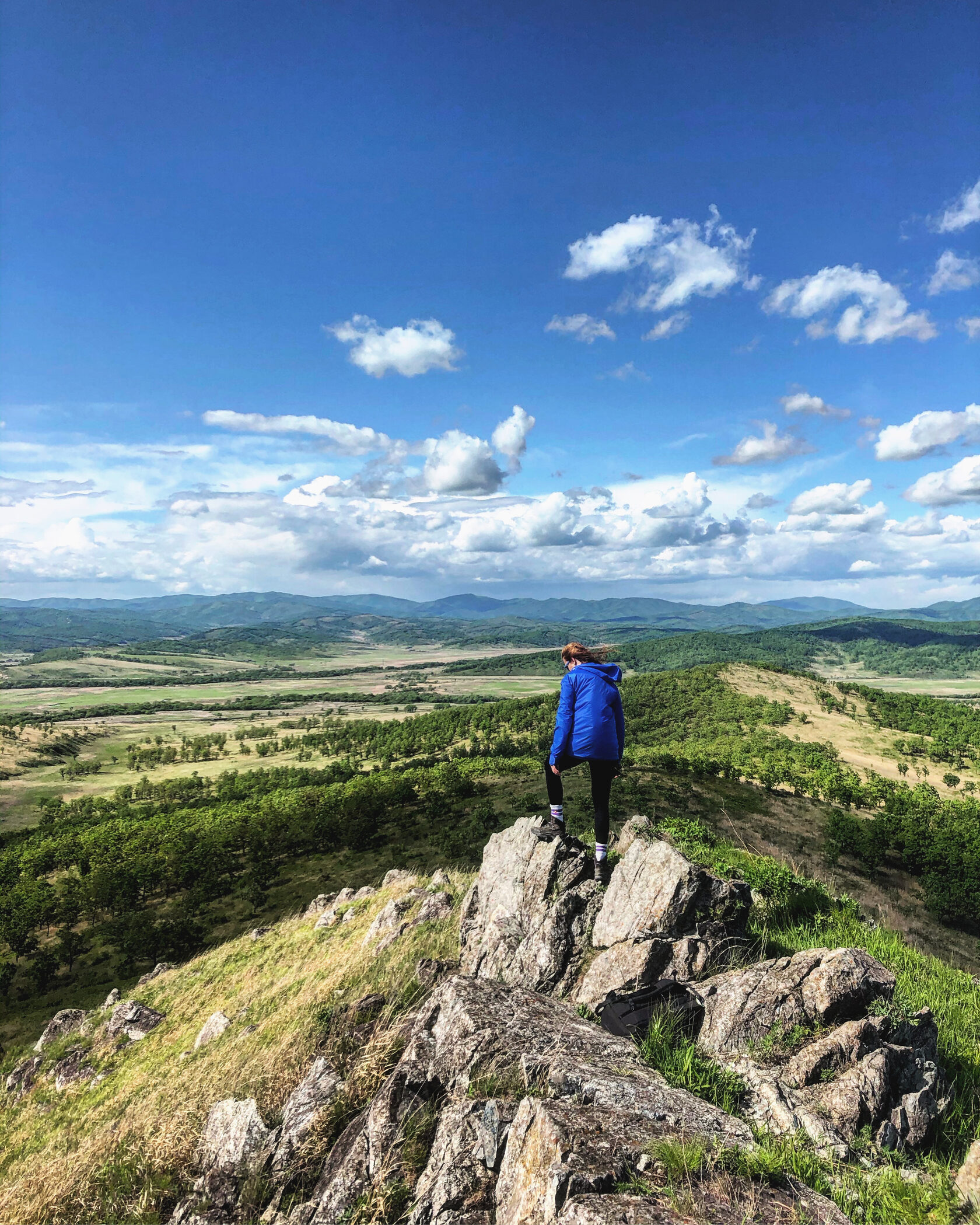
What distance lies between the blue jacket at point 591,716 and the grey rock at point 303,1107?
607 cm

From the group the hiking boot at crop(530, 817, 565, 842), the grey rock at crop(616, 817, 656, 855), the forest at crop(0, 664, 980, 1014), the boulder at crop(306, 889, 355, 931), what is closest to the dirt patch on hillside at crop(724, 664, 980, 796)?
the forest at crop(0, 664, 980, 1014)

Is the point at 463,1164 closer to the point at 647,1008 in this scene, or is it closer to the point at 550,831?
the point at 647,1008

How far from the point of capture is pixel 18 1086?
2373 cm

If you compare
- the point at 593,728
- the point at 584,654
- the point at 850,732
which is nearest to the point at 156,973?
the point at 593,728

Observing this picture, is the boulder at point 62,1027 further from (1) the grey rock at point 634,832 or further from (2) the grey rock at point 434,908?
(1) the grey rock at point 634,832

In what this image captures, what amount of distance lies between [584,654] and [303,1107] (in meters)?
8.54

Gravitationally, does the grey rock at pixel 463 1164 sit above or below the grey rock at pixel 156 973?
above

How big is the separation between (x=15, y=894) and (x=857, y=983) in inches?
3158

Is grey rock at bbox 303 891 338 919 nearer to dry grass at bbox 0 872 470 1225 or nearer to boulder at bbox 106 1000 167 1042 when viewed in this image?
boulder at bbox 106 1000 167 1042

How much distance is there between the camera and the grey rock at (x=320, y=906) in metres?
37.9

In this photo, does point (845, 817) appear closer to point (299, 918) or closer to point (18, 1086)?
point (299, 918)

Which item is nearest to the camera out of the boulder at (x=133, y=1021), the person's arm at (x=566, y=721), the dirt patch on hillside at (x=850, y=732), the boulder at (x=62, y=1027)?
the person's arm at (x=566, y=721)

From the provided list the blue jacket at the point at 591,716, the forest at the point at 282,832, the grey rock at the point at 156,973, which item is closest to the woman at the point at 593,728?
the blue jacket at the point at 591,716

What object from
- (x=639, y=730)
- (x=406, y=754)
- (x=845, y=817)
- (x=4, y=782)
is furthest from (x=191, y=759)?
(x=845, y=817)
